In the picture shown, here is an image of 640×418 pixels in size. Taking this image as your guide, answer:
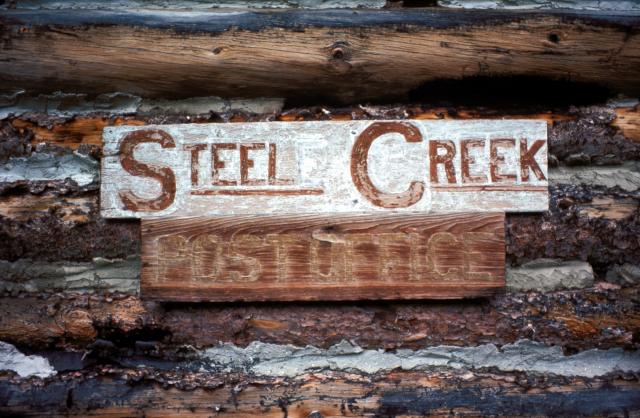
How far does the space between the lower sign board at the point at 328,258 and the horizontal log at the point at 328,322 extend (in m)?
0.04

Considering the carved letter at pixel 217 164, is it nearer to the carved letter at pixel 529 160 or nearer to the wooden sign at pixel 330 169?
the wooden sign at pixel 330 169

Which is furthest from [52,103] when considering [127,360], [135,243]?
[127,360]

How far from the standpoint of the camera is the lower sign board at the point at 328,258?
111cm

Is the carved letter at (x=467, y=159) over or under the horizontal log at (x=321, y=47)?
under

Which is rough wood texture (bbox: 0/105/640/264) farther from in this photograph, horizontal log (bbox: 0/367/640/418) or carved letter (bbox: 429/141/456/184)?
horizontal log (bbox: 0/367/640/418)

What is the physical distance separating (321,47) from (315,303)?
56cm

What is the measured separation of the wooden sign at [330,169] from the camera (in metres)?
1.12

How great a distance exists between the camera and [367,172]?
1128 mm

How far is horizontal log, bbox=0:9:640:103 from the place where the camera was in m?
1.14

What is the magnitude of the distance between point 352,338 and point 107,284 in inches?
22.0

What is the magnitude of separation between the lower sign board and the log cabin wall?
1.8 inches

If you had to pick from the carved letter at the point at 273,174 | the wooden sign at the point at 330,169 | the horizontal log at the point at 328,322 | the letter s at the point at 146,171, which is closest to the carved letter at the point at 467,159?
the wooden sign at the point at 330,169

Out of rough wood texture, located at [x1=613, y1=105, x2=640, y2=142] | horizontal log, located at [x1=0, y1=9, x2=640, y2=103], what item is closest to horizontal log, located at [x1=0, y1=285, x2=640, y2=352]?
rough wood texture, located at [x1=613, y1=105, x2=640, y2=142]

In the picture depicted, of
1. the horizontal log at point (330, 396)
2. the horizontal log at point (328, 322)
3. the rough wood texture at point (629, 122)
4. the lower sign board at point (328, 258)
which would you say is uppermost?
the rough wood texture at point (629, 122)
